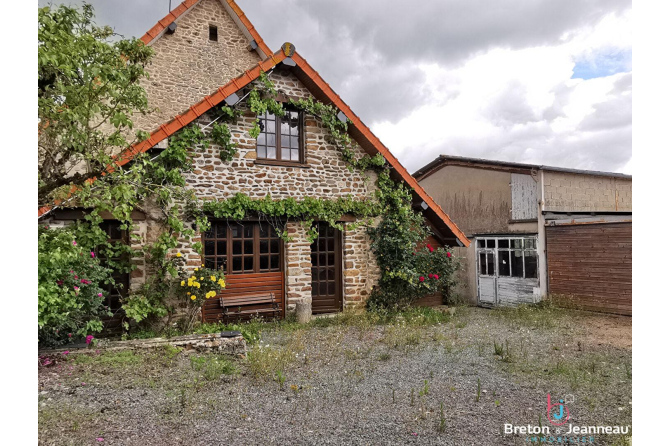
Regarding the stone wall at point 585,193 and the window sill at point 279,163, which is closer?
the window sill at point 279,163

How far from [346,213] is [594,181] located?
7740 mm

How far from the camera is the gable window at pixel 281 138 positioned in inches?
353

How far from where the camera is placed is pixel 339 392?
4891 mm

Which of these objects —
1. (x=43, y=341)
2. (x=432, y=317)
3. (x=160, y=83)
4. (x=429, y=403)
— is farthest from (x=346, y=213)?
(x=160, y=83)

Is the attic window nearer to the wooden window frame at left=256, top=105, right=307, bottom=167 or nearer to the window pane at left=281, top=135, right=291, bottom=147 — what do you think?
the wooden window frame at left=256, top=105, right=307, bottom=167

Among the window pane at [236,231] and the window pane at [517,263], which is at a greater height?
the window pane at [236,231]

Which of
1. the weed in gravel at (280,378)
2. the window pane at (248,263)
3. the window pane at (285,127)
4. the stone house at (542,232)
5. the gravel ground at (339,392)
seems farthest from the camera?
the stone house at (542,232)

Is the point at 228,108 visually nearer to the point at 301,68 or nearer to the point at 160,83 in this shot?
the point at 301,68

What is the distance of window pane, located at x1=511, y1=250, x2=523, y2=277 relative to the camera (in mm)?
11602

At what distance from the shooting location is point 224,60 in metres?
12.6

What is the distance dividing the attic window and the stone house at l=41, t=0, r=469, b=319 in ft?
12.5

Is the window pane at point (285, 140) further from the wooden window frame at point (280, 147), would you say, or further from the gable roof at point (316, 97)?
the gable roof at point (316, 97)

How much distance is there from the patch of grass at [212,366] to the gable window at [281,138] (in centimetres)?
450

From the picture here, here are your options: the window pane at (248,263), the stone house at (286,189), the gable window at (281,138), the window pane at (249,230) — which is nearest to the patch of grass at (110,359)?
the stone house at (286,189)
